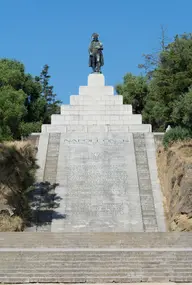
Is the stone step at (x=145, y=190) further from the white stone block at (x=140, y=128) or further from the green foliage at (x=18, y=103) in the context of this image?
the green foliage at (x=18, y=103)

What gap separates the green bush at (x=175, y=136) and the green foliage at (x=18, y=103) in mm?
8139

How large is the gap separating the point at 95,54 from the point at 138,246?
19.9 meters

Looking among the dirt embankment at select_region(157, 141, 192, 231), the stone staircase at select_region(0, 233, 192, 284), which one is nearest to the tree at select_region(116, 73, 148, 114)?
the dirt embankment at select_region(157, 141, 192, 231)

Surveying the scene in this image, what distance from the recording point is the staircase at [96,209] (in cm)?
1427

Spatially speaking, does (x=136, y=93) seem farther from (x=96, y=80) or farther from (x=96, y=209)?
(x=96, y=209)

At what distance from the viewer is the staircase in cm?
1427

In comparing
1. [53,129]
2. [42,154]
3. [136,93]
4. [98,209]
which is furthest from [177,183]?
[136,93]

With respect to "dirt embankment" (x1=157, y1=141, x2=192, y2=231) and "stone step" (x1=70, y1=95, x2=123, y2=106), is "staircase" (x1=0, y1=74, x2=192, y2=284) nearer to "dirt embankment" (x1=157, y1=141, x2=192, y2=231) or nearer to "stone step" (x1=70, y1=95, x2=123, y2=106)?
"stone step" (x1=70, y1=95, x2=123, y2=106)

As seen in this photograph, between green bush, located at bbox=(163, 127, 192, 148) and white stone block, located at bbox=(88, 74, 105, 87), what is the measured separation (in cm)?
856

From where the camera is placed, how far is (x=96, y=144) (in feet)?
90.6

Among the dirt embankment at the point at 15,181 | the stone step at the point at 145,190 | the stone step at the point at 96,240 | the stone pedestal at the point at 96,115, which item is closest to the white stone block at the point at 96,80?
the stone pedestal at the point at 96,115

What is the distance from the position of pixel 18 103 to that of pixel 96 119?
447 cm

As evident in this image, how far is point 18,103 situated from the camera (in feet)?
104

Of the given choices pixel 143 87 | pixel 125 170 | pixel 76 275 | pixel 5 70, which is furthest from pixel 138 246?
pixel 143 87
